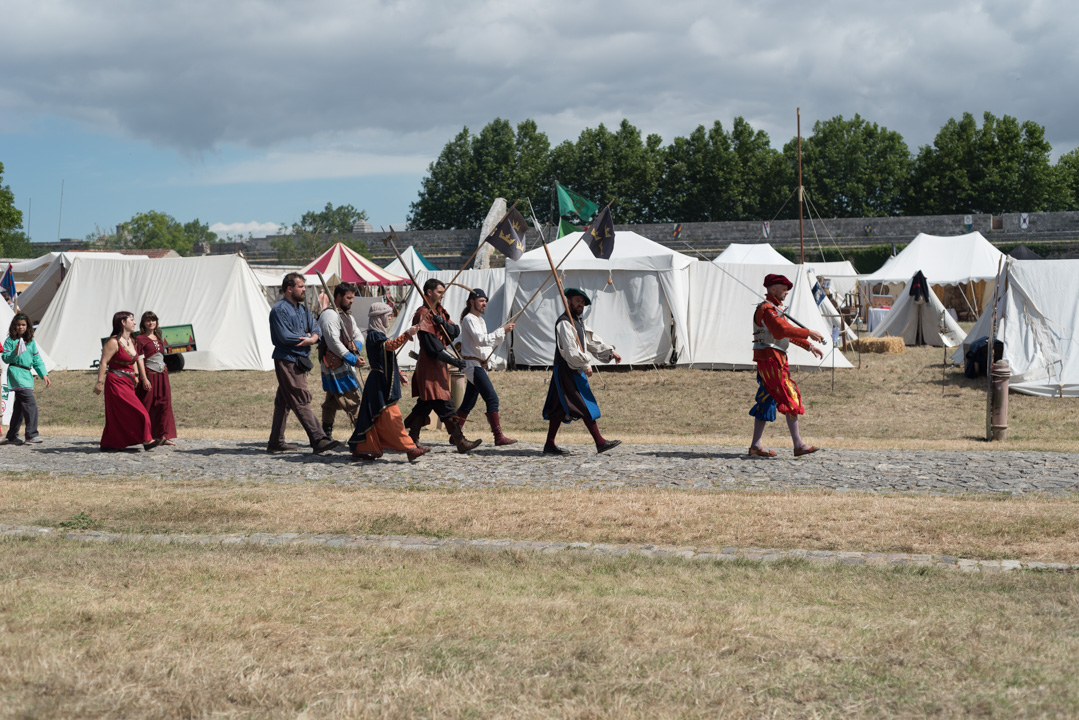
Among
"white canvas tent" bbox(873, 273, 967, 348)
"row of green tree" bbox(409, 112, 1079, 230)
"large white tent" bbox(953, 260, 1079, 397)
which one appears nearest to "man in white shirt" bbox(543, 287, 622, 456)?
"large white tent" bbox(953, 260, 1079, 397)

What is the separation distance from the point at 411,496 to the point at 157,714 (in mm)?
4001

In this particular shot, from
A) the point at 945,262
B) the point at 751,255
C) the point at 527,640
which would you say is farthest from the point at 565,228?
the point at 527,640

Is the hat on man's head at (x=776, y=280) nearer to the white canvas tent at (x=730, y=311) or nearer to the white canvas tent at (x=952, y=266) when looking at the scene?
the white canvas tent at (x=730, y=311)

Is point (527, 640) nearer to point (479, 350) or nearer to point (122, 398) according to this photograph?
point (479, 350)

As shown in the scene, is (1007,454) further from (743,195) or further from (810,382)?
(743,195)

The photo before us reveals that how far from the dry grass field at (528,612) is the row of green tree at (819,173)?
2142 inches

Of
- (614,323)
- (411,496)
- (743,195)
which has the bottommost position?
(411,496)

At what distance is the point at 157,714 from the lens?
2.93 m

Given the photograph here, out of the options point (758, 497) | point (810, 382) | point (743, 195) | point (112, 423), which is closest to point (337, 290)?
point (112, 423)

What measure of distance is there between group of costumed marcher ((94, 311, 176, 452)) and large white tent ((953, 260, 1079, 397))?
35.7 feet

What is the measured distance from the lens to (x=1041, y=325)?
14891 mm

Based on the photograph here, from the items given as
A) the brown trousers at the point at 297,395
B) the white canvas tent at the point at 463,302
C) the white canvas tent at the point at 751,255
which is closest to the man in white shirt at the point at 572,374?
the brown trousers at the point at 297,395

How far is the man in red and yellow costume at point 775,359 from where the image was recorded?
8328mm

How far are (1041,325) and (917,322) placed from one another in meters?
8.04
